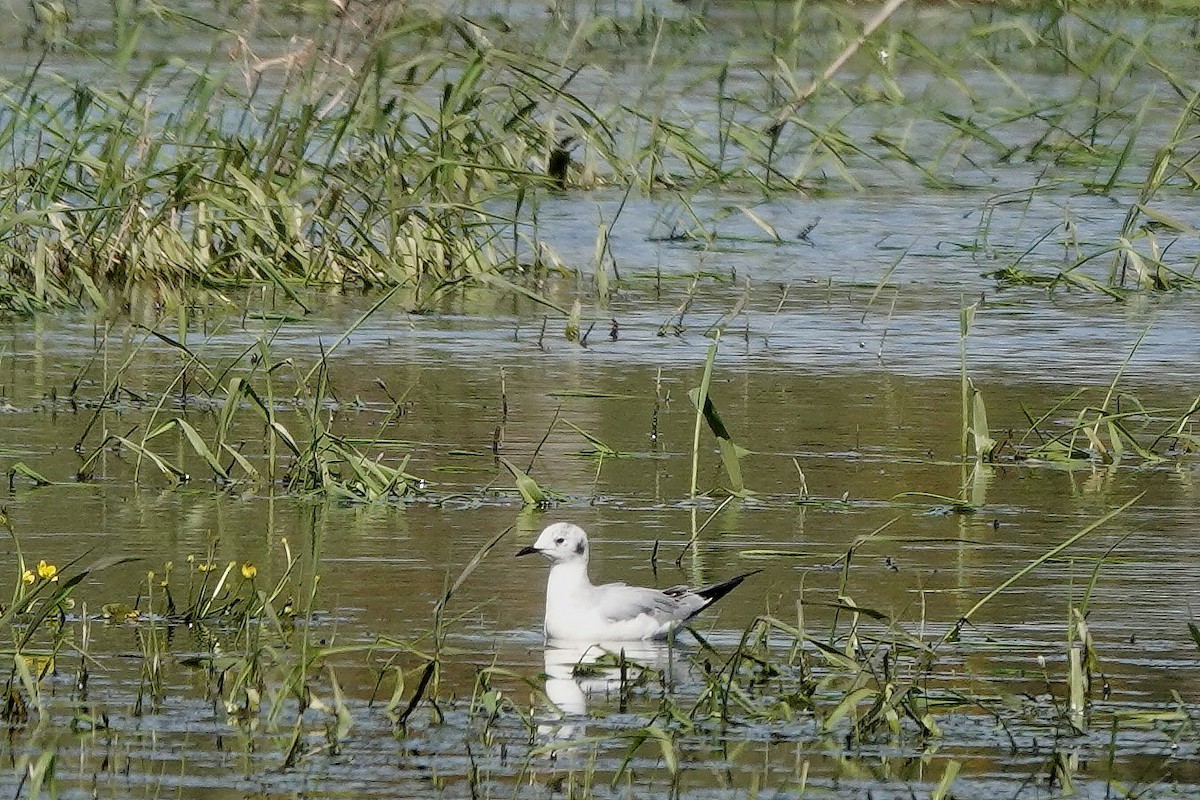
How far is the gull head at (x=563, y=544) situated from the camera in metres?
6.62

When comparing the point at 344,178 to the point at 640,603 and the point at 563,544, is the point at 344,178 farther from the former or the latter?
the point at 640,603

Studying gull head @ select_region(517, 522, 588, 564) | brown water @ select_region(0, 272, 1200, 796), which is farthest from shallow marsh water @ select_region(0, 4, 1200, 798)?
gull head @ select_region(517, 522, 588, 564)

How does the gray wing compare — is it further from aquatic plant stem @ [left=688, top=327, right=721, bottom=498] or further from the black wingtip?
aquatic plant stem @ [left=688, top=327, right=721, bottom=498]

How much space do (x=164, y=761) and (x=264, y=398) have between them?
4544mm

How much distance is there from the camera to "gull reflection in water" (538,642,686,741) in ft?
18.6

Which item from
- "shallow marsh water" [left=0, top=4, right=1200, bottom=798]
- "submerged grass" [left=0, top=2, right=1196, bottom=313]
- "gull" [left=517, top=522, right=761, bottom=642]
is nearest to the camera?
"shallow marsh water" [left=0, top=4, right=1200, bottom=798]

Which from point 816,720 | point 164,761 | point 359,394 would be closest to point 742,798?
point 816,720

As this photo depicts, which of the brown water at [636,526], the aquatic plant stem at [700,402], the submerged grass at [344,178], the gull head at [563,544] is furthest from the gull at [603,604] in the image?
the submerged grass at [344,178]

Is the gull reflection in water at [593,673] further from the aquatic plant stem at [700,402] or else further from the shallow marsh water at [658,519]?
the aquatic plant stem at [700,402]

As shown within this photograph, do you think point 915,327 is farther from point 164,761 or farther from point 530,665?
A: point 164,761

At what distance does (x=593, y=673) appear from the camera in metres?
6.21

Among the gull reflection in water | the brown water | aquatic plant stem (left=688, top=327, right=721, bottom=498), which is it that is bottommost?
the gull reflection in water

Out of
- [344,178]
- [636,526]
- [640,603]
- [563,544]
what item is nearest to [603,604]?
[640,603]

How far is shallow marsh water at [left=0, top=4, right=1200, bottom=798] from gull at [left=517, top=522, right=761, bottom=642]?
0.23 ft
